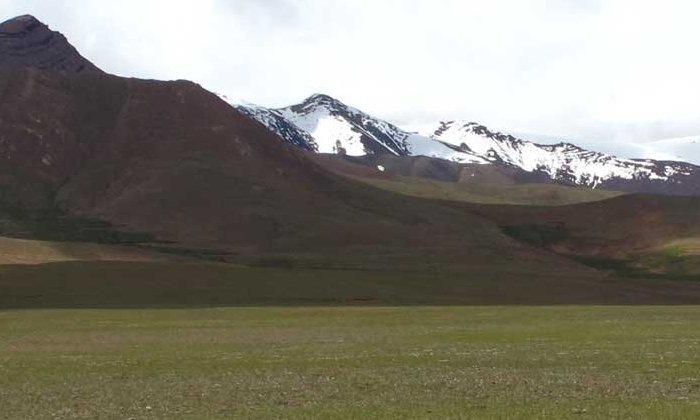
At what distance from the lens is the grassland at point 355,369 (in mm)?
22719

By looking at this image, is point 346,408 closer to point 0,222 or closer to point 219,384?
point 219,384

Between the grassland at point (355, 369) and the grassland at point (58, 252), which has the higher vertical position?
the grassland at point (58, 252)

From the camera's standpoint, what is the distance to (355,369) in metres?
31.9

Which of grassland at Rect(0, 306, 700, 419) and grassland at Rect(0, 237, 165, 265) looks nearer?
grassland at Rect(0, 306, 700, 419)

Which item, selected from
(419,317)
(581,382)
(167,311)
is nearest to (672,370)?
(581,382)

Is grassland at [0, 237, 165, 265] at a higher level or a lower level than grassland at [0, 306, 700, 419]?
higher

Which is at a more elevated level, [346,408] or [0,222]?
[0,222]

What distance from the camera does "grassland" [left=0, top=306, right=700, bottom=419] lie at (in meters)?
22.7

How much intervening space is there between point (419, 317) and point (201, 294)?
116ft

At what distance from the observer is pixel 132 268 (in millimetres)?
110188

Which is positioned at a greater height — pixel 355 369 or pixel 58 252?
pixel 58 252

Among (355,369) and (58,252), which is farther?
(58,252)

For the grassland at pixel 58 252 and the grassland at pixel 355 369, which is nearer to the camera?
the grassland at pixel 355 369

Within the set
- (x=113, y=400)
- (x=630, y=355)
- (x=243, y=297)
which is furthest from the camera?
(x=243, y=297)
